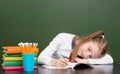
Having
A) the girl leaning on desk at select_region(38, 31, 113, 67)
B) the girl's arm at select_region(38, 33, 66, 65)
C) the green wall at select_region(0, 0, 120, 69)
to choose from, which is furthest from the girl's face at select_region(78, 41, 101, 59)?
the green wall at select_region(0, 0, 120, 69)

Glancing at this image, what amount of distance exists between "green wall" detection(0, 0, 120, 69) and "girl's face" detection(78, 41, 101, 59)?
851mm

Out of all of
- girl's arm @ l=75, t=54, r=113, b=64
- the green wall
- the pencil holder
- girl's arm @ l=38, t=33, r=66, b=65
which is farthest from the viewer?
the green wall

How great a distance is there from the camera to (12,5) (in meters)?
2.97

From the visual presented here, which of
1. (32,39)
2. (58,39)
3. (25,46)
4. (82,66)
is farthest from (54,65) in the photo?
(32,39)

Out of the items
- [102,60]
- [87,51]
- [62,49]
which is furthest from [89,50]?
[62,49]

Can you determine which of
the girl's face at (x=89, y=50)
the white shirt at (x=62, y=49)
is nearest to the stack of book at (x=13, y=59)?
the white shirt at (x=62, y=49)

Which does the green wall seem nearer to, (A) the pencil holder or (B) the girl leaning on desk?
(B) the girl leaning on desk

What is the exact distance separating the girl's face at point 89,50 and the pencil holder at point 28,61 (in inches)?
25.3

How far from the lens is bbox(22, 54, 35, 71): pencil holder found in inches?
64.3

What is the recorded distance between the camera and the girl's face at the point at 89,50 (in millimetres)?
2201

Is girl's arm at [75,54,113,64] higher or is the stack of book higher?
the stack of book

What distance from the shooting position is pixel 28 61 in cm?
164

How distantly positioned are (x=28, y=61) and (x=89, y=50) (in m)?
0.71

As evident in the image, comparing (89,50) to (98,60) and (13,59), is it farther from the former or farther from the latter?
(13,59)
